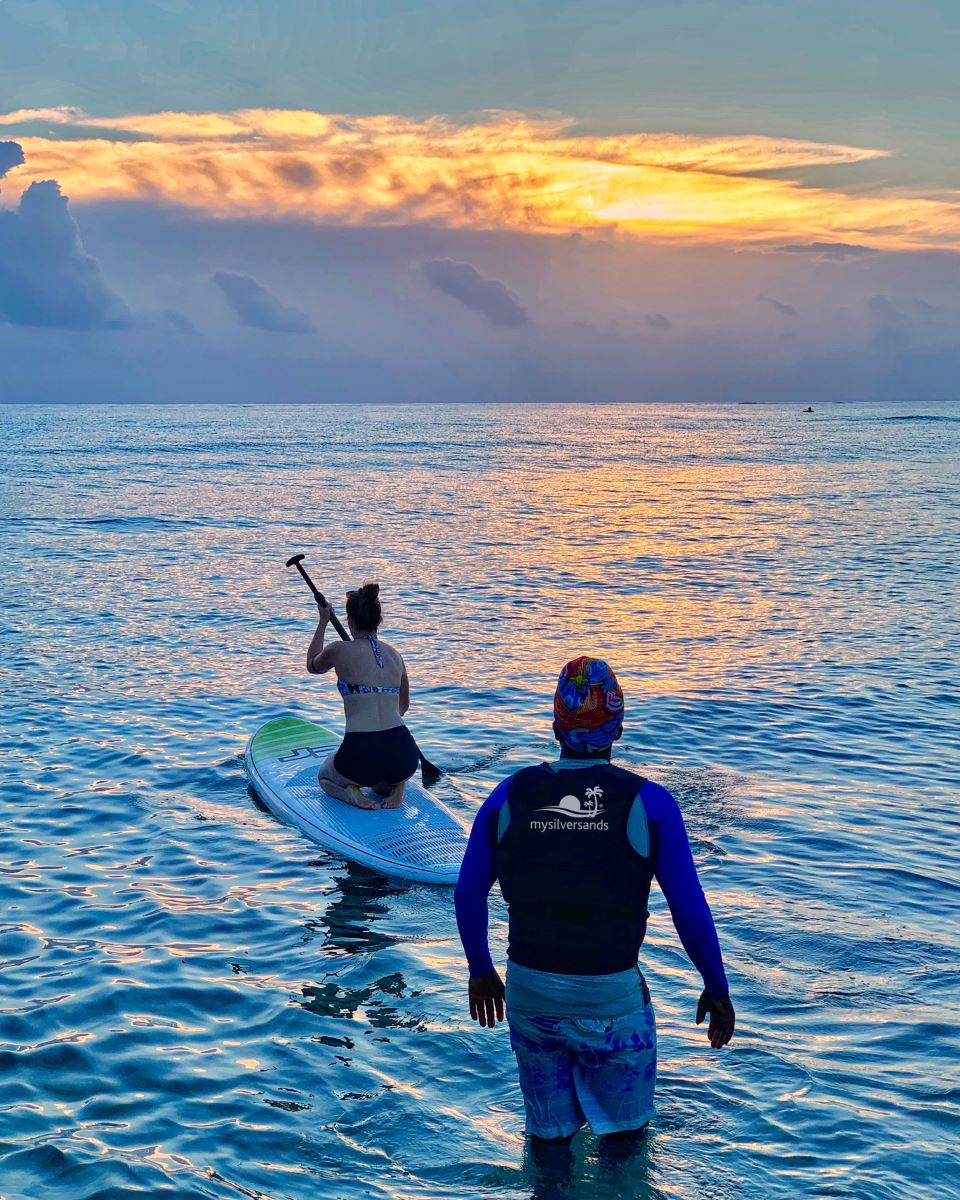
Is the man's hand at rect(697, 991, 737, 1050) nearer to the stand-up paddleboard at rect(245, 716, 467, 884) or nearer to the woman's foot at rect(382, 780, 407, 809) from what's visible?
the stand-up paddleboard at rect(245, 716, 467, 884)

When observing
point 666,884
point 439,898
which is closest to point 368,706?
point 439,898

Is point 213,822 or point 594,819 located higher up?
point 594,819

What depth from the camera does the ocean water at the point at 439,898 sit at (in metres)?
5.88

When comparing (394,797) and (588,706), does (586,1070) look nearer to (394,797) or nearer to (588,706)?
(588,706)

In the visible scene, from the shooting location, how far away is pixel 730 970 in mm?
7875

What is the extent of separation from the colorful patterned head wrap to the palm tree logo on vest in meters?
0.21

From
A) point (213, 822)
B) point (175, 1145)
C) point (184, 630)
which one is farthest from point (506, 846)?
point (184, 630)

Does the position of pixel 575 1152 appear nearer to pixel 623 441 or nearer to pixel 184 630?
pixel 184 630

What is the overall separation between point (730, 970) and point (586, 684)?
4241mm

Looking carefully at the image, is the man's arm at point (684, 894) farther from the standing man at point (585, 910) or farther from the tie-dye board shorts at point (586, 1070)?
the tie-dye board shorts at point (586, 1070)

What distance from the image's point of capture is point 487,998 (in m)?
4.83

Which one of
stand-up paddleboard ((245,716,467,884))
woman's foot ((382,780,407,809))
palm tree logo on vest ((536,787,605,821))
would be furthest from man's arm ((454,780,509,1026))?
woman's foot ((382,780,407,809))

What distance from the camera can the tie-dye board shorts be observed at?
15.0ft

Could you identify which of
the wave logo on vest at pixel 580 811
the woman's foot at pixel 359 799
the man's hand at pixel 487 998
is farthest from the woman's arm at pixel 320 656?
the wave logo on vest at pixel 580 811
